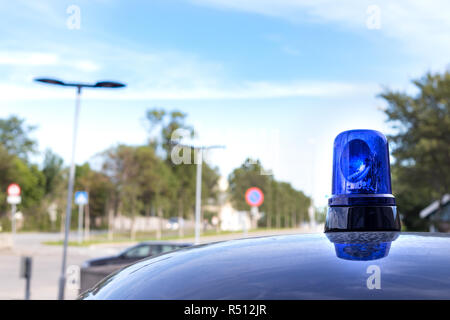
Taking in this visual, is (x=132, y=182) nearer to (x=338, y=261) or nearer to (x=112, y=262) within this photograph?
(x=112, y=262)

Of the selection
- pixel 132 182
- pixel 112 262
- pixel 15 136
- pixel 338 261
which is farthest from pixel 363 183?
pixel 15 136

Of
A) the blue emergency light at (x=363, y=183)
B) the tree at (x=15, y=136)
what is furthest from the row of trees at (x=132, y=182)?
the blue emergency light at (x=363, y=183)

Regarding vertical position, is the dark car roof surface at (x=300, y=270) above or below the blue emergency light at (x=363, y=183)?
below

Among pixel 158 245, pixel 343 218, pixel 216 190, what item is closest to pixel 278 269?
pixel 343 218

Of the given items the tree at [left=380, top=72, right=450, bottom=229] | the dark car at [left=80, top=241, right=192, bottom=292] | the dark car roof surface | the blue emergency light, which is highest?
the tree at [left=380, top=72, right=450, bottom=229]

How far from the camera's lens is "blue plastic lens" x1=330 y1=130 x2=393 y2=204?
1.63 m

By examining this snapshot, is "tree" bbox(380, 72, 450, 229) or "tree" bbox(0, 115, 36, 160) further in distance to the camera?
"tree" bbox(0, 115, 36, 160)

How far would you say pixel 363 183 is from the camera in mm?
1636

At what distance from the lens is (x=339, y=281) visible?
40.9 inches

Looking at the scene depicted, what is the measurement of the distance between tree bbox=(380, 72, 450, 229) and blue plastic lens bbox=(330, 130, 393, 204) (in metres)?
25.0

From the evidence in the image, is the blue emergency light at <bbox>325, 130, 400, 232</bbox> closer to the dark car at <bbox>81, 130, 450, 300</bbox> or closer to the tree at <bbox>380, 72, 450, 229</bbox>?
the dark car at <bbox>81, 130, 450, 300</bbox>

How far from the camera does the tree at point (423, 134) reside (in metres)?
25.9

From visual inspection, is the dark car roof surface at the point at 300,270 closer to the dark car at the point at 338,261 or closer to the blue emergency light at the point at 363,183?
the dark car at the point at 338,261

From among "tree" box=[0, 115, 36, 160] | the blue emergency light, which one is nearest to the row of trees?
"tree" box=[0, 115, 36, 160]
